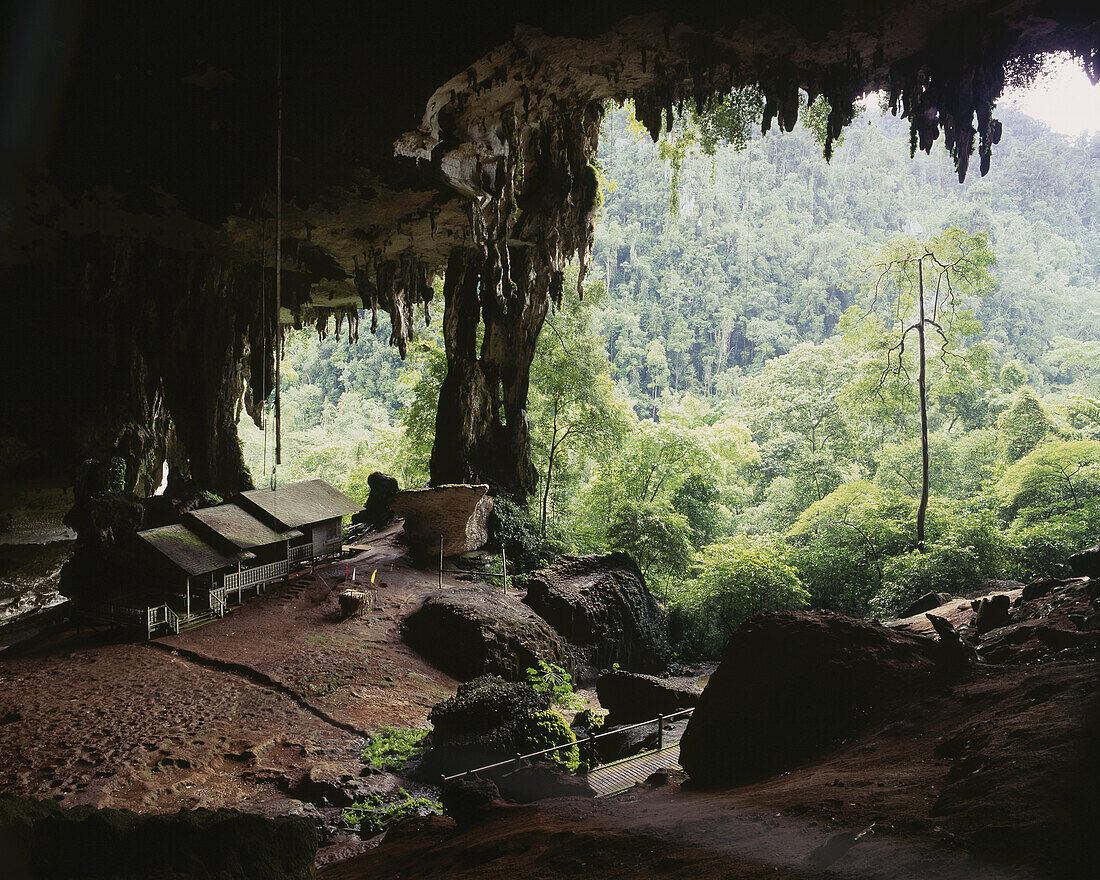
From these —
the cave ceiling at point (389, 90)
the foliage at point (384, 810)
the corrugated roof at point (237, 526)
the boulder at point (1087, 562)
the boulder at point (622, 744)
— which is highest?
the cave ceiling at point (389, 90)

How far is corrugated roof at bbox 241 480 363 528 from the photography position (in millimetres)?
14758

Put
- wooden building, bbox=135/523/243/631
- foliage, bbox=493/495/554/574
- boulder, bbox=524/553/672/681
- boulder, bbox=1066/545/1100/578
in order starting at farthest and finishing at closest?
foliage, bbox=493/495/554/574 < boulder, bbox=524/553/672/681 < wooden building, bbox=135/523/243/631 < boulder, bbox=1066/545/1100/578

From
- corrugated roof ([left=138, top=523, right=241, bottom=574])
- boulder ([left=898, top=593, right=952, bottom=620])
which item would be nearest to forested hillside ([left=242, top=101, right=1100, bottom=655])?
boulder ([left=898, top=593, right=952, bottom=620])

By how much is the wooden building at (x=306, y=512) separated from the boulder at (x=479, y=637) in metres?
3.92

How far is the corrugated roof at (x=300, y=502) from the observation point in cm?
1476

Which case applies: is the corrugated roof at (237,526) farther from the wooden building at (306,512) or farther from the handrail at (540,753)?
the handrail at (540,753)

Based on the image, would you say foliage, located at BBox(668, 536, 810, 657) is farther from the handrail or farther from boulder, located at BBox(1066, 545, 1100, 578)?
the handrail

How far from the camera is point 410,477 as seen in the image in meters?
28.0

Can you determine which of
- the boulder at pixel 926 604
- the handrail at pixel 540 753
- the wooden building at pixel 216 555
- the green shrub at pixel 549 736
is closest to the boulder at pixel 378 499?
the wooden building at pixel 216 555

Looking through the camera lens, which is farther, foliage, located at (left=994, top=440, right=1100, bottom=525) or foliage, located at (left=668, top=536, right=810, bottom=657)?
foliage, located at (left=994, top=440, right=1100, bottom=525)

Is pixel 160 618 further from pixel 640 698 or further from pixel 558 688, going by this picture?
pixel 640 698

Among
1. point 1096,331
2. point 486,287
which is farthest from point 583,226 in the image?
point 1096,331

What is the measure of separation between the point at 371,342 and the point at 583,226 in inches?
1803

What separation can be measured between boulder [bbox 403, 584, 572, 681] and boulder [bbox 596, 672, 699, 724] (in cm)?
260
